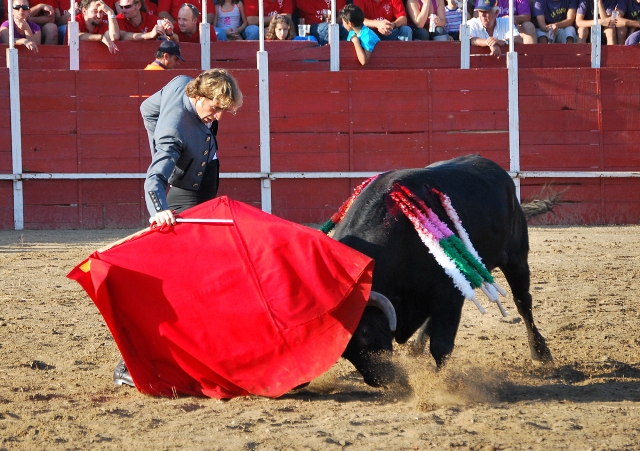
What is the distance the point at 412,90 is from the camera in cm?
798

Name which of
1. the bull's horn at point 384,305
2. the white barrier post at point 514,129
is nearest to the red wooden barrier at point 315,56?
the white barrier post at point 514,129

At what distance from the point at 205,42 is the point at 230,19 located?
0.50 meters

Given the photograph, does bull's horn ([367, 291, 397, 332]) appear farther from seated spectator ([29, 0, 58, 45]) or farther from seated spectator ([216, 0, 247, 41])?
seated spectator ([29, 0, 58, 45])

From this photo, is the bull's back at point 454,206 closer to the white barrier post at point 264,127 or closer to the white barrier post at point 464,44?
the white barrier post at point 264,127

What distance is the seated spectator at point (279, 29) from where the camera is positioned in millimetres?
8047

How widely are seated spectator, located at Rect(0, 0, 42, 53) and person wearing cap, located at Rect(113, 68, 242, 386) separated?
484 centimetres

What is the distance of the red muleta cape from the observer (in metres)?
2.76

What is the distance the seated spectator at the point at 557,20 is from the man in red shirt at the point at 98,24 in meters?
→ 4.14

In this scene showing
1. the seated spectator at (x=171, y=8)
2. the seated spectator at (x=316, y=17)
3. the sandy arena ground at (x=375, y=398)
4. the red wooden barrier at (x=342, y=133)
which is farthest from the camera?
the seated spectator at (x=316, y=17)

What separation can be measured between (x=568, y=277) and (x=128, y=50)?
15.4 feet

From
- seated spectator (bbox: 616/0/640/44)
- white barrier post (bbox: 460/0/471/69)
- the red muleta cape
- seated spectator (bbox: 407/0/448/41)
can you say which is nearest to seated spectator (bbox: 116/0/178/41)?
seated spectator (bbox: 407/0/448/41)

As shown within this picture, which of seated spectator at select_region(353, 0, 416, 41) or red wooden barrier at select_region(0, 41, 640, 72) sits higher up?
seated spectator at select_region(353, 0, 416, 41)

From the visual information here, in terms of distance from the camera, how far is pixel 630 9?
8.67 meters

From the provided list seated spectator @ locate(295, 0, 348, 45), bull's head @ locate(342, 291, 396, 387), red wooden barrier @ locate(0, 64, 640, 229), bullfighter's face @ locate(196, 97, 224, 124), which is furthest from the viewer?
seated spectator @ locate(295, 0, 348, 45)
